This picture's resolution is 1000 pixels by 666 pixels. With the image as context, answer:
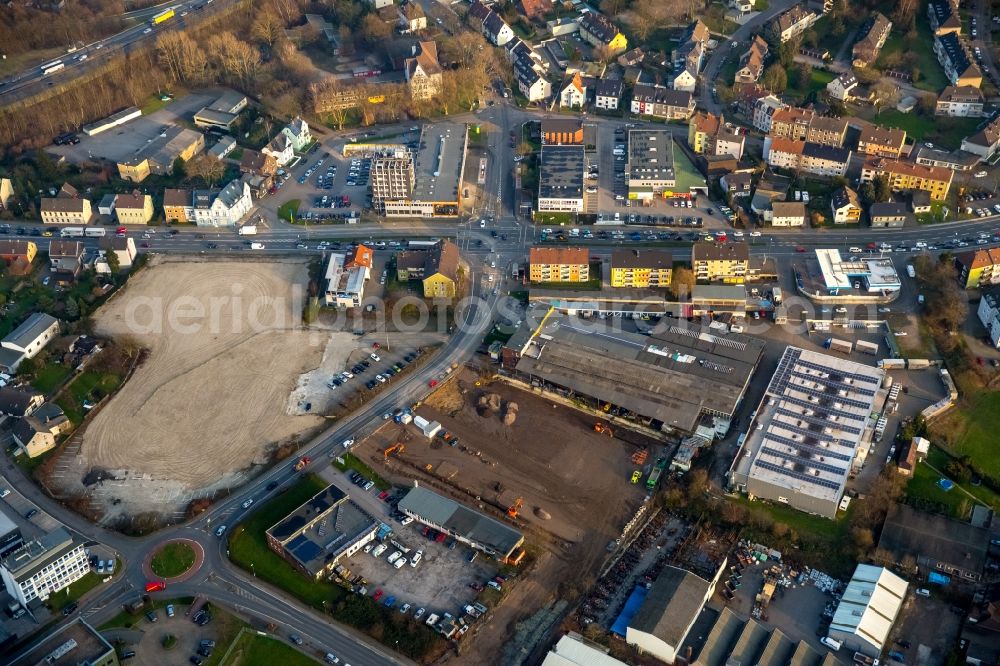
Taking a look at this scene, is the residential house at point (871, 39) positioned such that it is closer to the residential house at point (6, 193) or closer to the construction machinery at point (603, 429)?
the construction machinery at point (603, 429)

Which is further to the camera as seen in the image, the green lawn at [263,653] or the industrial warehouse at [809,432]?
the industrial warehouse at [809,432]

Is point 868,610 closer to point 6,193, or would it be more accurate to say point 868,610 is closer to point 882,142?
point 882,142

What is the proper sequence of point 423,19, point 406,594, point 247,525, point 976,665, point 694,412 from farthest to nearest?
1. point 423,19
2. point 694,412
3. point 247,525
4. point 406,594
5. point 976,665

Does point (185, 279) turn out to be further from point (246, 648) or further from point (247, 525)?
point (246, 648)

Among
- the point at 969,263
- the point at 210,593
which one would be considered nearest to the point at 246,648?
the point at 210,593

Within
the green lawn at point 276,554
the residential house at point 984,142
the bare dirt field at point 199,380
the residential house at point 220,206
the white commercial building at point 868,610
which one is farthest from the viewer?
the residential house at point 984,142

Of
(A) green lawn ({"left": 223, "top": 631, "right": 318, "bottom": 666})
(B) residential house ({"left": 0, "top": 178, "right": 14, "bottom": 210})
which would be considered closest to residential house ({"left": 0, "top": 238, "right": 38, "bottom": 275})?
(B) residential house ({"left": 0, "top": 178, "right": 14, "bottom": 210})

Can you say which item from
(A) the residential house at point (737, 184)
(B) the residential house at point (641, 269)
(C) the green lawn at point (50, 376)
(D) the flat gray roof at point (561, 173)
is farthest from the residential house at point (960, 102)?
(C) the green lawn at point (50, 376)
